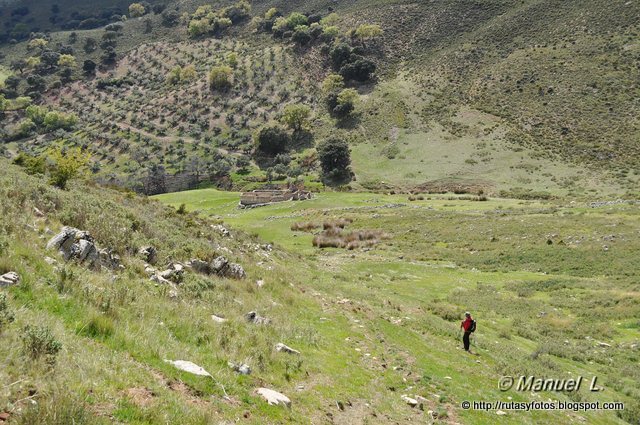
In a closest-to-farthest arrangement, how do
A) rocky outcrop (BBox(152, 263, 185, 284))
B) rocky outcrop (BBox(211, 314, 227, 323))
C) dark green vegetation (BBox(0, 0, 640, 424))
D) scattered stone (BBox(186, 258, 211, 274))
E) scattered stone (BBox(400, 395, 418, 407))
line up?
dark green vegetation (BBox(0, 0, 640, 424)), scattered stone (BBox(400, 395, 418, 407)), rocky outcrop (BBox(211, 314, 227, 323)), rocky outcrop (BBox(152, 263, 185, 284)), scattered stone (BBox(186, 258, 211, 274))

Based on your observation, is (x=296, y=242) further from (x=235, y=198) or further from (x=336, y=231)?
(x=235, y=198)

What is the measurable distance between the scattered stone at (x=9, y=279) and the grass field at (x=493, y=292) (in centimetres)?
885

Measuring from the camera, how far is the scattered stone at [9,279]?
7359mm

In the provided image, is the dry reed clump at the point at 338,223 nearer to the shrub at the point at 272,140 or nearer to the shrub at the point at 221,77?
the shrub at the point at 272,140

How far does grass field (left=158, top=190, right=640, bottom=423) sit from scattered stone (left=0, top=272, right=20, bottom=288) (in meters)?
8.85

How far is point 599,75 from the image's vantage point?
288 feet

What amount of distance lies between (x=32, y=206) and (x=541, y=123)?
9323 centimetres

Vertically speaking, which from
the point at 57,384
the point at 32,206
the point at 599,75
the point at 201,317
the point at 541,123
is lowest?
the point at 201,317

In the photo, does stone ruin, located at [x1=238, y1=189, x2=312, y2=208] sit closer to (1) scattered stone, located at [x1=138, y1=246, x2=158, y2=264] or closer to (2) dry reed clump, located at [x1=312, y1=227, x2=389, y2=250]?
(2) dry reed clump, located at [x1=312, y1=227, x2=389, y2=250]

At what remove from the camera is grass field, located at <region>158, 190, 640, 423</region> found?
44.1ft

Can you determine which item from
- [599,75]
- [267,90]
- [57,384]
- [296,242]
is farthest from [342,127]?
[57,384]

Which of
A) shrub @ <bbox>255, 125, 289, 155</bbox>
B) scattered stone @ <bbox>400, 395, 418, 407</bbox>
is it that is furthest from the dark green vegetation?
shrub @ <bbox>255, 125, 289, 155</bbox>

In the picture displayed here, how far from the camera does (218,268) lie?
1602cm

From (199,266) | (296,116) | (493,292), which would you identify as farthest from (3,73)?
(493,292)
